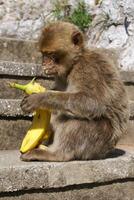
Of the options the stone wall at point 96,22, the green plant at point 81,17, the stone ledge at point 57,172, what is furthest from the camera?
the green plant at point 81,17

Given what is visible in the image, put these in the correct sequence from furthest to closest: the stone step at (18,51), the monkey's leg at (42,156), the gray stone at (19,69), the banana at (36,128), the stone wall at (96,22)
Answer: the stone wall at (96,22)
the stone step at (18,51)
the gray stone at (19,69)
the banana at (36,128)
the monkey's leg at (42,156)

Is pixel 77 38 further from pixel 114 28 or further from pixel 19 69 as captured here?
pixel 114 28

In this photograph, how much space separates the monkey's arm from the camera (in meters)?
3.62

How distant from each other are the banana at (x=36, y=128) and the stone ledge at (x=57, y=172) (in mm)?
116

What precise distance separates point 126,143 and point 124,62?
131 cm

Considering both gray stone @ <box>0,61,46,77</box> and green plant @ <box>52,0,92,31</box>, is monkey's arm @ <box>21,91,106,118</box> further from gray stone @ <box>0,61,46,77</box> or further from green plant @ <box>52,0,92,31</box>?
green plant @ <box>52,0,92,31</box>

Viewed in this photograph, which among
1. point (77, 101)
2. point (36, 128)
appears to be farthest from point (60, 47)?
point (36, 128)

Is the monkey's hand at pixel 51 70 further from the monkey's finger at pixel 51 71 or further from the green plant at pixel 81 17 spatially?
the green plant at pixel 81 17

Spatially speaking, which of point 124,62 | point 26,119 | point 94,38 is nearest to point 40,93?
point 26,119

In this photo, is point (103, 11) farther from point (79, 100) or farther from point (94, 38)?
point (79, 100)

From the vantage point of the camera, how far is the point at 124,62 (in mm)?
5926

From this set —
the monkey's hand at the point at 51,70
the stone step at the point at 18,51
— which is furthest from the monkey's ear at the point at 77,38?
the stone step at the point at 18,51

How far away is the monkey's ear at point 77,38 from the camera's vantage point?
3.89m

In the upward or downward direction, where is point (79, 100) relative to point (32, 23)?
downward
